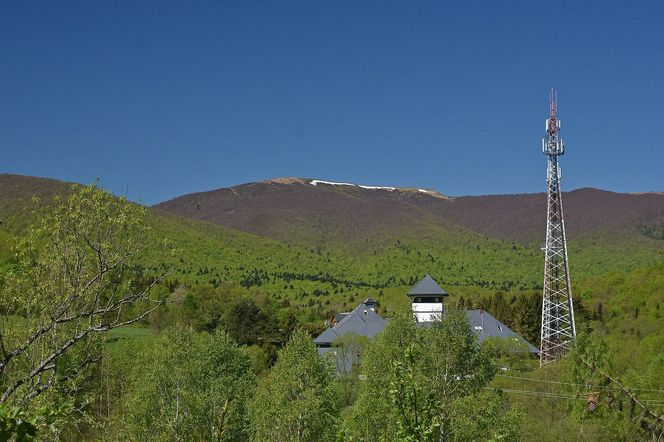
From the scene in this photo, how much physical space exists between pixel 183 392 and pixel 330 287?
9451 centimetres

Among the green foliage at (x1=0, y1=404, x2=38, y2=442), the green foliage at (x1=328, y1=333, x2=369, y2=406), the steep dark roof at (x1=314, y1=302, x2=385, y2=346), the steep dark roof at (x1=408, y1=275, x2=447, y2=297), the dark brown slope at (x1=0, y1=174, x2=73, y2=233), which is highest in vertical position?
the dark brown slope at (x1=0, y1=174, x2=73, y2=233)

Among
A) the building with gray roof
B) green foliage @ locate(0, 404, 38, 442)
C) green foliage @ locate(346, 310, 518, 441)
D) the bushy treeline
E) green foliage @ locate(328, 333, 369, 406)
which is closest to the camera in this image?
green foliage @ locate(0, 404, 38, 442)

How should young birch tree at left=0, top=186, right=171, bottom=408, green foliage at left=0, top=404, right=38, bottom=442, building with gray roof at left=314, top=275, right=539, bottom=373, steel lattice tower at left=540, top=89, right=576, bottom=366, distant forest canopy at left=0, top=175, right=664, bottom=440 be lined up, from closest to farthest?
green foliage at left=0, top=404, right=38, bottom=442, young birch tree at left=0, top=186, right=171, bottom=408, distant forest canopy at left=0, top=175, right=664, bottom=440, steel lattice tower at left=540, top=89, right=576, bottom=366, building with gray roof at left=314, top=275, right=539, bottom=373

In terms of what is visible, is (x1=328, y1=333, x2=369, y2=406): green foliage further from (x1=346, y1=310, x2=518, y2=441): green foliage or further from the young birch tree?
the young birch tree

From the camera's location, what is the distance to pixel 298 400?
2959 cm

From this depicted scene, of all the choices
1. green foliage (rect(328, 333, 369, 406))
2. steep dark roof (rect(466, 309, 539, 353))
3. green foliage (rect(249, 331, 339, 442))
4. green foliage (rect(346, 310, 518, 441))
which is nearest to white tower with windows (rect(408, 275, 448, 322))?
steep dark roof (rect(466, 309, 539, 353))

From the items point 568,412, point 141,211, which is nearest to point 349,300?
point 568,412

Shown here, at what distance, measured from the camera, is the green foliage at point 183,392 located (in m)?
29.5

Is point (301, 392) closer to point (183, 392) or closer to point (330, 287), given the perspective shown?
point (183, 392)

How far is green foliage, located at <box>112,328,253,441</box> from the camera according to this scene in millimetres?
29500

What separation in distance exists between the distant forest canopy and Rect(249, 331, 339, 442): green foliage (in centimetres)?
47

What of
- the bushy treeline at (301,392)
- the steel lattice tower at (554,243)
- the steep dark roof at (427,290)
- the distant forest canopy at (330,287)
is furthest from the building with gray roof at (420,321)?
the bushy treeline at (301,392)

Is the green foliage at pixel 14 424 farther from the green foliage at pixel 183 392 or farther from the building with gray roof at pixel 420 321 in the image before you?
the building with gray roof at pixel 420 321

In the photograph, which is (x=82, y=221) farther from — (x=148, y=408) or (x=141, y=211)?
(x=148, y=408)
